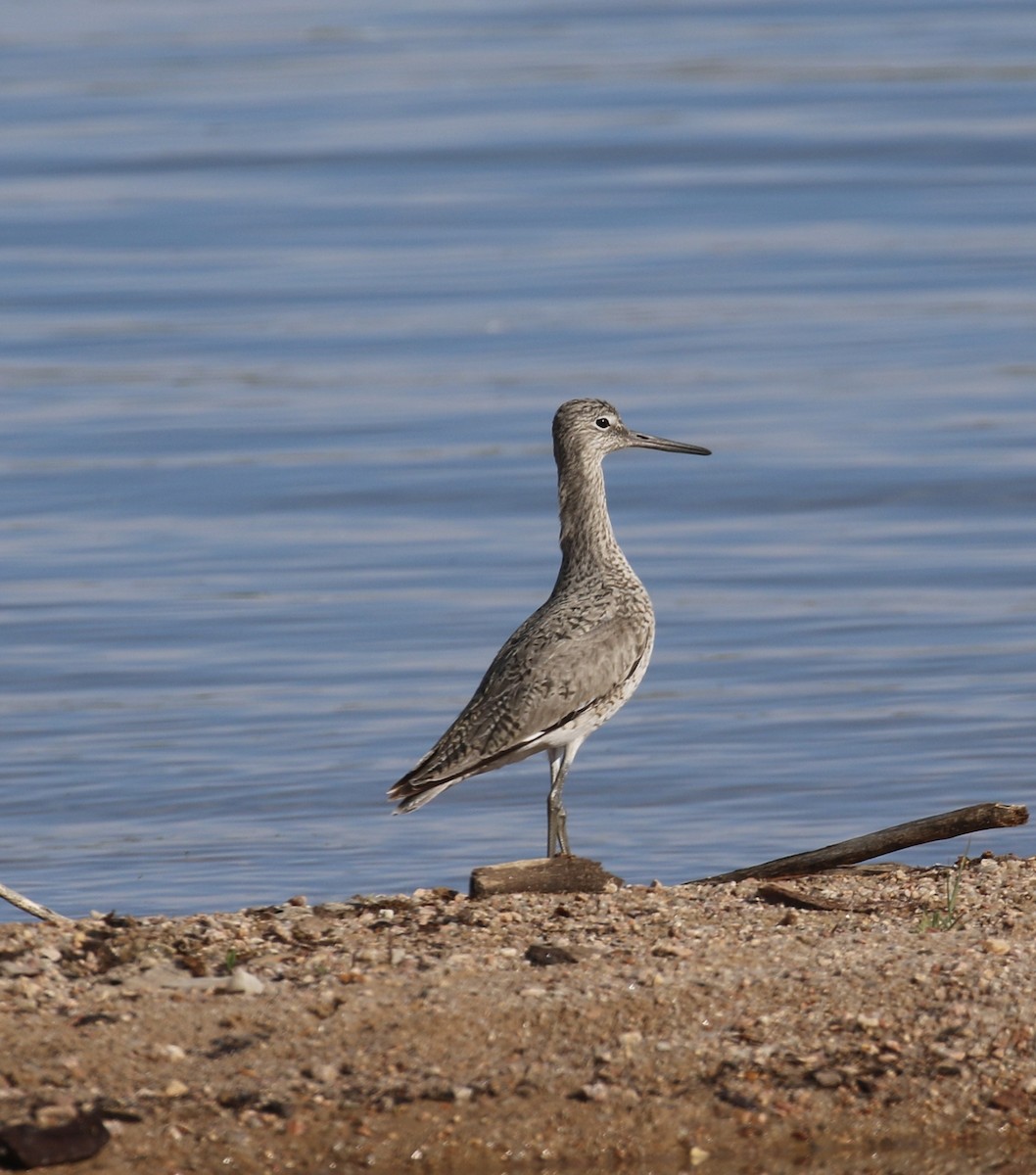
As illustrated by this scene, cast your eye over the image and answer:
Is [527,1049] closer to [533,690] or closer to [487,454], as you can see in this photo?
[533,690]

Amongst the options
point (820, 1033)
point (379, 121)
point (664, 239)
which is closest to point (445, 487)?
point (664, 239)

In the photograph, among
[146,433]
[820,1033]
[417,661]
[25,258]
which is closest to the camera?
[820,1033]

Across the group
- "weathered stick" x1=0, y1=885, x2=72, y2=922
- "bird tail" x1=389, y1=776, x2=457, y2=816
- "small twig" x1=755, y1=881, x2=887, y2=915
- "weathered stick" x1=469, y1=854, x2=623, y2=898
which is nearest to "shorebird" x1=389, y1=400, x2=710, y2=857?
"bird tail" x1=389, y1=776, x2=457, y2=816

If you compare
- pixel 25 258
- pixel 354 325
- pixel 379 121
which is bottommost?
pixel 354 325

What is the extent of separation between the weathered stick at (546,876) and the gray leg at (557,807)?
2.90 ft

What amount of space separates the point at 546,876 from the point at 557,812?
1045mm

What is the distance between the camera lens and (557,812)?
841 cm

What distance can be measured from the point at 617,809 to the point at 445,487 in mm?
5902

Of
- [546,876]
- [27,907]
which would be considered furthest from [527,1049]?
[27,907]

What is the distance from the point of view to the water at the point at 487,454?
10422mm

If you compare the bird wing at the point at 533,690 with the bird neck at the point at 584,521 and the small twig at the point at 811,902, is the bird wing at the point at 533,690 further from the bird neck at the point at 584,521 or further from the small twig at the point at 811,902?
the small twig at the point at 811,902

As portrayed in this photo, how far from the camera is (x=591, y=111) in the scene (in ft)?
98.0

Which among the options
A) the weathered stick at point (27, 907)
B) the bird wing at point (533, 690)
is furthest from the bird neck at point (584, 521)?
the weathered stick at point (27, 907)

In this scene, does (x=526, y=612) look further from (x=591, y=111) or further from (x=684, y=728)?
(x=591, y=111)
